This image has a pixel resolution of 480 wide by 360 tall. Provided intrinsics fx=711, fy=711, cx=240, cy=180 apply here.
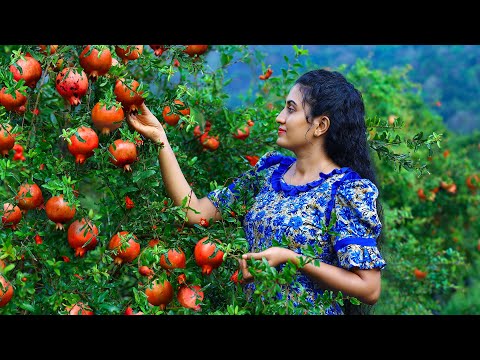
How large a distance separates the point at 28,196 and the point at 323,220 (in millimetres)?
761

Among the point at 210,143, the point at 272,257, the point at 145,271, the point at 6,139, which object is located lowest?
the point at 210,143

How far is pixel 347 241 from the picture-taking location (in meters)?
1.77

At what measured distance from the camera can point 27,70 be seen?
5.96 feet

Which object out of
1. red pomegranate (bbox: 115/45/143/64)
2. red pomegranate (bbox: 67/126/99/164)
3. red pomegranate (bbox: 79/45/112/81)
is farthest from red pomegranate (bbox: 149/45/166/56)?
red pomegranate (bbox: 67/126/99/164)

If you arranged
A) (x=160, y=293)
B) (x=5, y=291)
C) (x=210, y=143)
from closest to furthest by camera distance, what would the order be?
(x=5, y=291) < (x=160, y=293) < (x=210, y=143)

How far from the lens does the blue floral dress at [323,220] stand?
5.84 ft

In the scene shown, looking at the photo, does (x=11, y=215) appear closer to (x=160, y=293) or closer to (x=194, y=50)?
(x=160, y=293)

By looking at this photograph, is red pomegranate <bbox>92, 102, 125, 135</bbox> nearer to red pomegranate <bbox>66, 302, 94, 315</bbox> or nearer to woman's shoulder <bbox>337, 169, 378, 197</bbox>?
red pomegranate <bbox>66, 302, 94, 315</bbox>

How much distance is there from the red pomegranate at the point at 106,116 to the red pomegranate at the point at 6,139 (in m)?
0.21

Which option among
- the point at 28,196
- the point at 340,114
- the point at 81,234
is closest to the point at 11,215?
the point at 28,196

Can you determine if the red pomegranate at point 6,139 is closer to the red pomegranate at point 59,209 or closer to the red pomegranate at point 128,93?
the red pomegranate at point 59,209

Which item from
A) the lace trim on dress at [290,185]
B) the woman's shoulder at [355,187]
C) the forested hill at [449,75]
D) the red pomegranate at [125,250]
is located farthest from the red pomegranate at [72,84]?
the forested hill at [449,75]

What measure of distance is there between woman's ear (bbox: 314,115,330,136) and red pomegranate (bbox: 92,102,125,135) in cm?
54
